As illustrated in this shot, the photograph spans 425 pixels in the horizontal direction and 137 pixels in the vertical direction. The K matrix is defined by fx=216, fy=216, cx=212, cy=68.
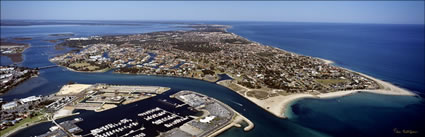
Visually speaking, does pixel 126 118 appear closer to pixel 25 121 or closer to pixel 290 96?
pixel 25 121

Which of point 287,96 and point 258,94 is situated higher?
point 258,94

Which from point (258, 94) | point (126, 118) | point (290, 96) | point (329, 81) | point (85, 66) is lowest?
point (126, 118)

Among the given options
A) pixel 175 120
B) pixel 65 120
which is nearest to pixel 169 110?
pixel 175 120

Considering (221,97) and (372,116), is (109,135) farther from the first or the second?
(372,116)

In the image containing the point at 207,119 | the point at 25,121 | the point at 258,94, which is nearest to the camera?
the point at 207,119

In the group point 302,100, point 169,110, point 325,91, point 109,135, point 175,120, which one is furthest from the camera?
point 325,91

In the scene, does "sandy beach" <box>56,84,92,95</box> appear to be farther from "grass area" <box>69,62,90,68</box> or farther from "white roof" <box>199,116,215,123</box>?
"white roof" <box>199,116,215,123</box>

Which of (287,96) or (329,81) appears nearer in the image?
(287,96)

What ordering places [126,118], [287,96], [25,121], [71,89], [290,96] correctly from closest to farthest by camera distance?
[25,121] → [126,118] → [287,96] → [290,96] → [71,89]

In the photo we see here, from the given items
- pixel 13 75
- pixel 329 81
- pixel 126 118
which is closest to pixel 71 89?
pixel 126 118

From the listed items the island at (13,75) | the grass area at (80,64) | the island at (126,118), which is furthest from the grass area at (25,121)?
the grass area at (80,64)

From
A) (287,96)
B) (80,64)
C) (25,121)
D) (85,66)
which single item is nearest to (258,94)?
(287,96)
